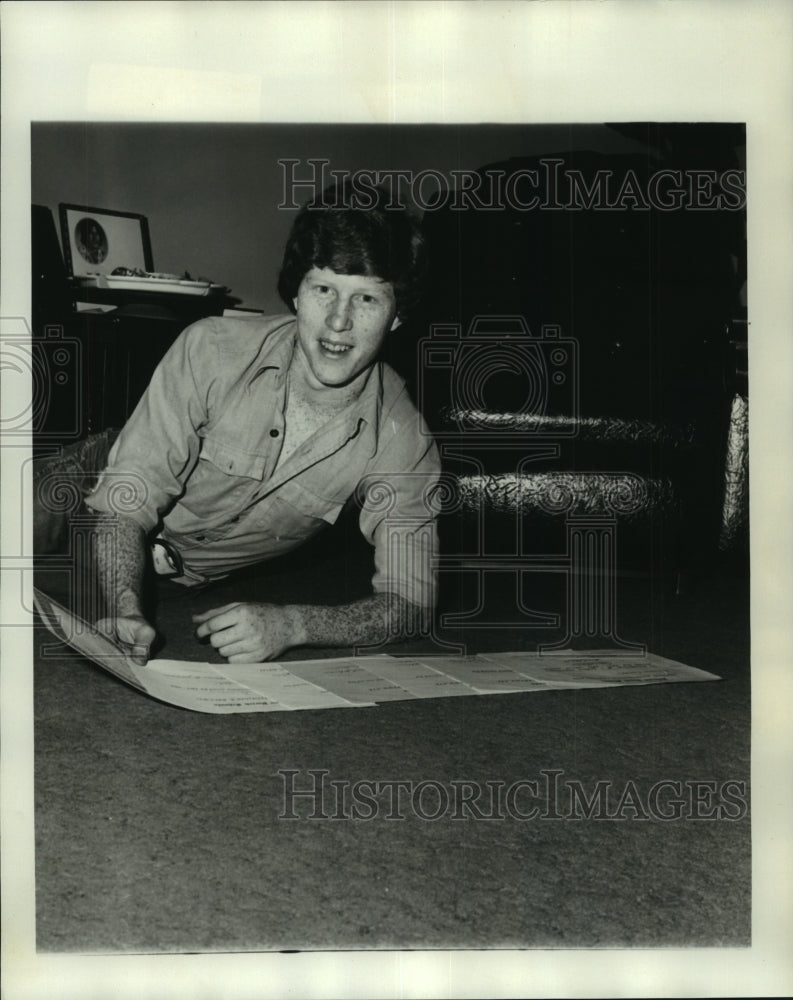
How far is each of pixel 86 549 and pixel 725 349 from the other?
2.91 ft

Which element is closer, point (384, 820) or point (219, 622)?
point (384, 820)

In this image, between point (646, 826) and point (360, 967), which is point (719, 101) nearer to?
point (646, 826)

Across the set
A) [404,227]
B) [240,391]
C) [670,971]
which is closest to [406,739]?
[670,971]

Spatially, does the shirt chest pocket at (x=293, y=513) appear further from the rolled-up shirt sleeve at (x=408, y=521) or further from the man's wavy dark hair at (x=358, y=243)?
the man's wavy dark hair at (x=358, y=243)

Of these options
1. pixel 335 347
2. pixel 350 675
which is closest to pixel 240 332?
pixel 335 347

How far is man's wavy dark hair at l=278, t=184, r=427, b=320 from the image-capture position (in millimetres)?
1408

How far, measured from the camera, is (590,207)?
143 cm

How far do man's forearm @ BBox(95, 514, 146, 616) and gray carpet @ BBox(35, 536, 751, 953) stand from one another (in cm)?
4

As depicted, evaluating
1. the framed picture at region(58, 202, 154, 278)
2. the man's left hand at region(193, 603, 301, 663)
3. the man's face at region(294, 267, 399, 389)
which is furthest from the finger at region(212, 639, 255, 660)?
the framed picture at region(58, 202, 154, 278)

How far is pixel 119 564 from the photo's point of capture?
4.77 feet

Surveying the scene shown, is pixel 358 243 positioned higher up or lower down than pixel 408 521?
higher up

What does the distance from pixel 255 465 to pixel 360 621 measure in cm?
26

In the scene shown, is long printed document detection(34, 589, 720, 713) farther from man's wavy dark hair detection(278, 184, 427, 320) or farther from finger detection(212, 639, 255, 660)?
man's wavy dark hair detection(278, 184, 427, 320)

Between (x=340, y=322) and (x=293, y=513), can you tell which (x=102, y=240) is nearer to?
(x=340, y=322)
